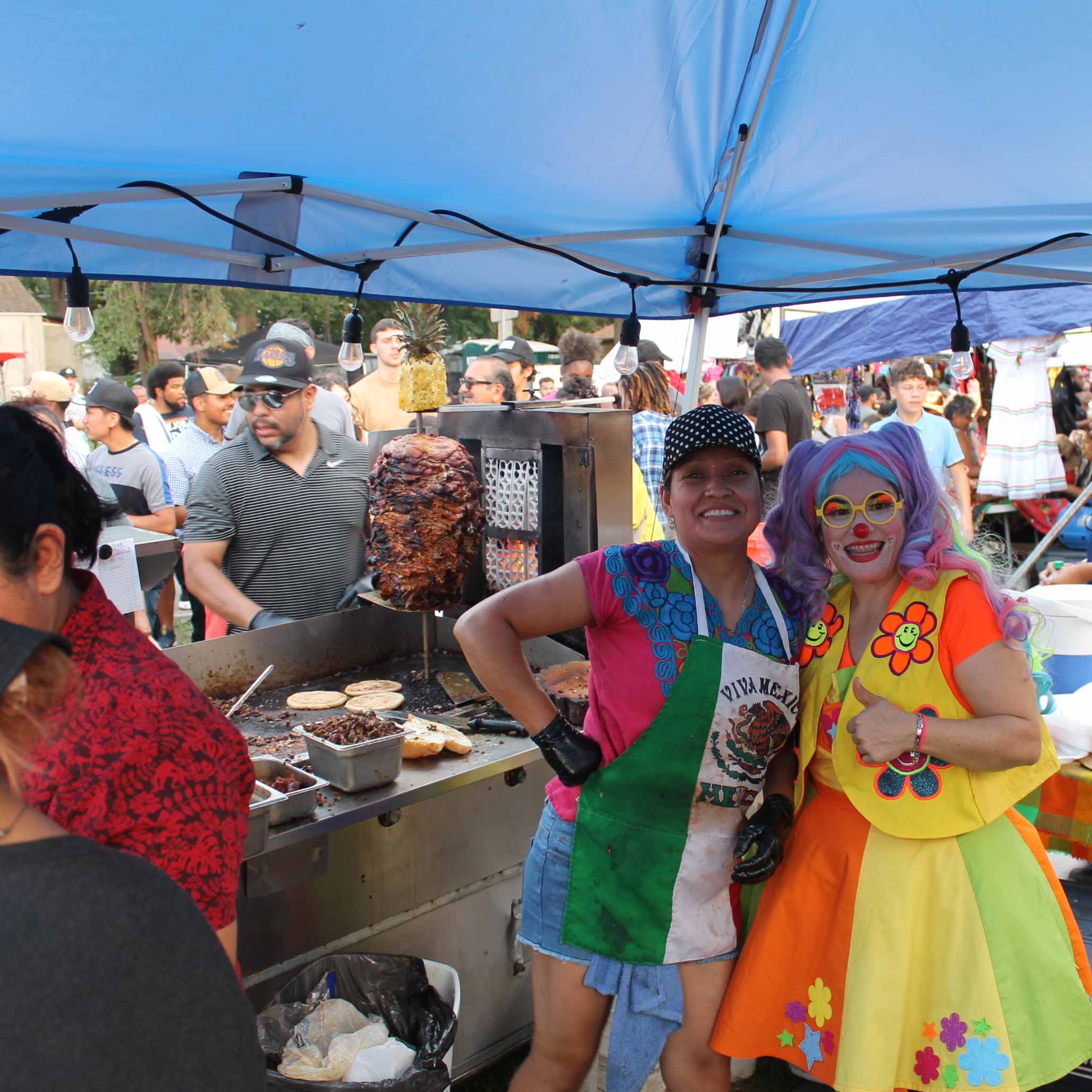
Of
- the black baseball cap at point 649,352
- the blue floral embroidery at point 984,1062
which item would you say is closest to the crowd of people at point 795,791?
the blue floral embroidery at point 984,1062

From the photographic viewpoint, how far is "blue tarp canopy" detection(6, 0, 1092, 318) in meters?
2.09

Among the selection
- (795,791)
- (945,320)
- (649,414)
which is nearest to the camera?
(795,791)

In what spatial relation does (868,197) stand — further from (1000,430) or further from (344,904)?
(1000,430)

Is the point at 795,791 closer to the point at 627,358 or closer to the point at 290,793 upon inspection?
the point at 290,793

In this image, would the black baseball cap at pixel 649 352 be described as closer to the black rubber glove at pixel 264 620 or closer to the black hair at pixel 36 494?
Result: the black rubber glove at pixel 264 620

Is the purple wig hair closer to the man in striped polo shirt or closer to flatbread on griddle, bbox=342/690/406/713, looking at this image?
flatbread on griddle, bbox=342/690/406/713

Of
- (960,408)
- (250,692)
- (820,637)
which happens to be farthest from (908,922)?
(960,408)

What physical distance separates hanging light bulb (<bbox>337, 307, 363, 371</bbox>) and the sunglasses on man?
41 centimetres

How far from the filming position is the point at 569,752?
223 cm

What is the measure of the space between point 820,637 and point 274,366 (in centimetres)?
264

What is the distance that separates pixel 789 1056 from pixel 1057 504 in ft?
28.9

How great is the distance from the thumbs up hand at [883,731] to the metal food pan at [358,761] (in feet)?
4.07

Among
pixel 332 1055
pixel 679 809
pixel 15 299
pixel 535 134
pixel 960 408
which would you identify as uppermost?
pixel 15 299

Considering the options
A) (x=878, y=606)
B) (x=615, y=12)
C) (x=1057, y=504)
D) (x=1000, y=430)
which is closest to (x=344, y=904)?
(x=878, y=606)
